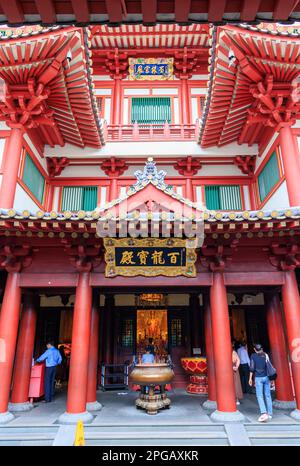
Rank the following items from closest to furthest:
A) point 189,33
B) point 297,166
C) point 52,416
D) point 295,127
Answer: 1. point 52,416
2. point 297,166
3. point 295,127
4. point 189,33

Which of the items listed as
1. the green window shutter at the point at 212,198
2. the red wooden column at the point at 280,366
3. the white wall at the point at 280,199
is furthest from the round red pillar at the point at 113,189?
the red wooden column at the point at 280,366

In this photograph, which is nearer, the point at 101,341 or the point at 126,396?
the point at 126,396

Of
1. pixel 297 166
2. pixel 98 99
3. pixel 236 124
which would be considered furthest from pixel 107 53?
pixel 297 166

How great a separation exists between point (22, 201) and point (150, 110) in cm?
720

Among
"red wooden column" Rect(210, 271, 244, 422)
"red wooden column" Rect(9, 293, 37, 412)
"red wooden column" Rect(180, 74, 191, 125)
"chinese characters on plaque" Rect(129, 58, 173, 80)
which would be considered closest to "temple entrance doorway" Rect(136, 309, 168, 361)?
"red wooden column" Rect(9, 293, 37, 412)

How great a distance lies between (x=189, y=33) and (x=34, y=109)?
26.5 feet

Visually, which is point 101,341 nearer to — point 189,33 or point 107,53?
point 107,53

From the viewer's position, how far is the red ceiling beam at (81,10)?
2.54 metres

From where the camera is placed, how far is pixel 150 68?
565 inches

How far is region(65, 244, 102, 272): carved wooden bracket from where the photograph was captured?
770 cm

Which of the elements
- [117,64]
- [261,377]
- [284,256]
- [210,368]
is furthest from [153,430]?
[117,64]

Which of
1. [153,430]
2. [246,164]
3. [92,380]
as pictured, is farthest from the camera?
[246,164]

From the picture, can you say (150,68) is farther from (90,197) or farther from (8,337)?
(8,337)

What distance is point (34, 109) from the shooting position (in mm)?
9766
